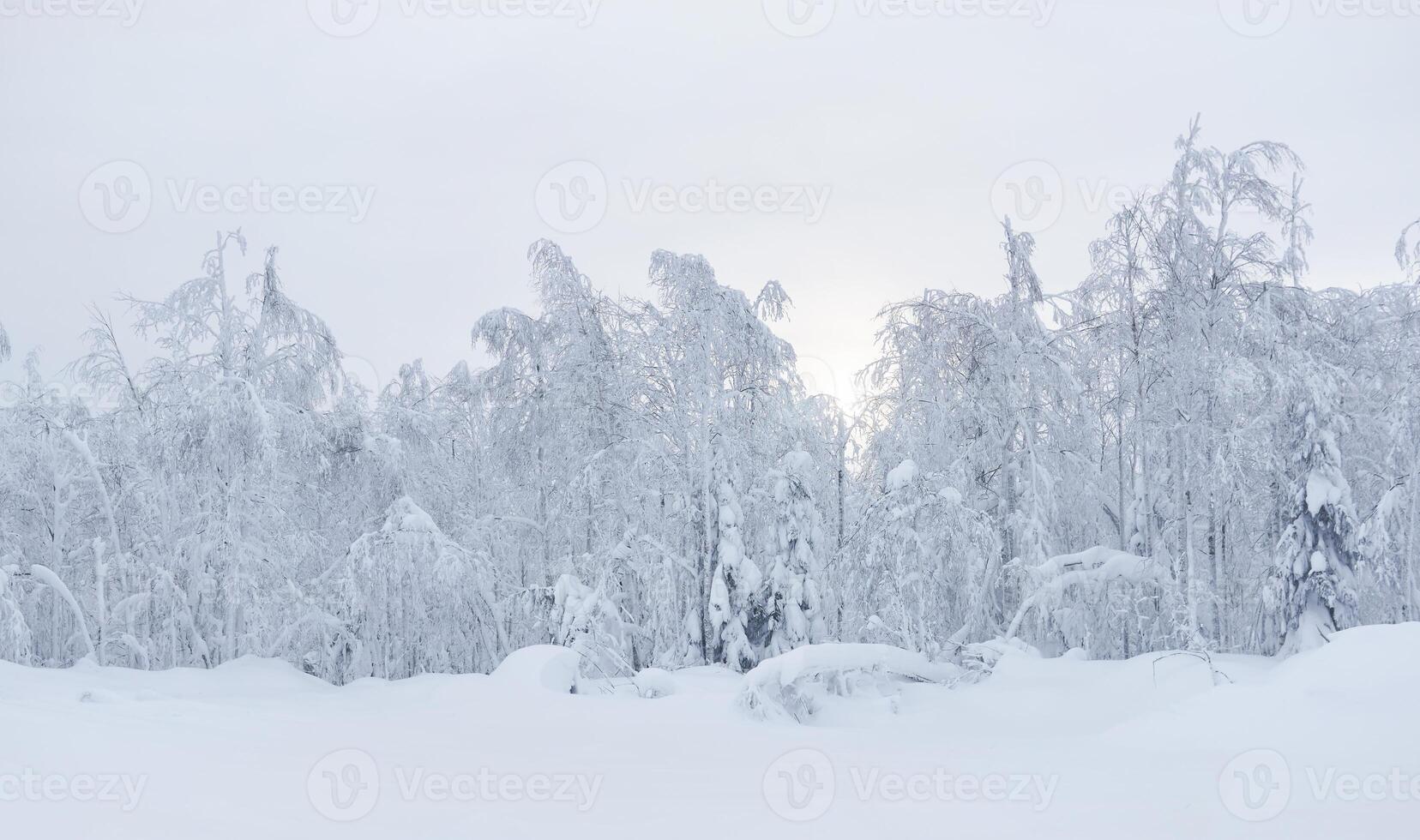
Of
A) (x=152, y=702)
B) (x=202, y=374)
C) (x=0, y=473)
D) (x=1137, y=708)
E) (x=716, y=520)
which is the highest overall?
(x=202, y=374)

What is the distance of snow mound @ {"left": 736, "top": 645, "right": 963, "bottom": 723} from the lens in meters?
11.0

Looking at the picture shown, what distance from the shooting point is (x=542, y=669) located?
11.7 m

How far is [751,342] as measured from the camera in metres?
16.8

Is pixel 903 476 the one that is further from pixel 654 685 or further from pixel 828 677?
pixel 654 685

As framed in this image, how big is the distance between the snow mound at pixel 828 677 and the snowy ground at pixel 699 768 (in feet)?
1.79

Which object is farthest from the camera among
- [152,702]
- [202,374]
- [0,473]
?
[0,473]

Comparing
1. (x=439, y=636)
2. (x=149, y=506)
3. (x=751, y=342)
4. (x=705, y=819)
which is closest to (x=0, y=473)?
(x=149, y=506)

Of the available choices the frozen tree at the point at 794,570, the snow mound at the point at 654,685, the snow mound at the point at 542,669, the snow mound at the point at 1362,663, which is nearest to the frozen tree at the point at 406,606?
the snow mound at the point at 542,669

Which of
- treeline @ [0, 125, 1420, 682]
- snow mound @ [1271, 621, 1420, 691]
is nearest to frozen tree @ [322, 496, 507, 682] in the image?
treeline @ [0, 125, 1420, 682]

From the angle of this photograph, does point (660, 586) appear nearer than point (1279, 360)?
No

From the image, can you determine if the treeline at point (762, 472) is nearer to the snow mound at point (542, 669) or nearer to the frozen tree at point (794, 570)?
the frozen tree at point (794, 570)

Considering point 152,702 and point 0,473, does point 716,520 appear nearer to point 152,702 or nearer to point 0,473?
point 152,702

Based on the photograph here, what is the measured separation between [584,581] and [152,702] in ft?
28.7

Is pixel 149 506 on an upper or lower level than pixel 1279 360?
lower
